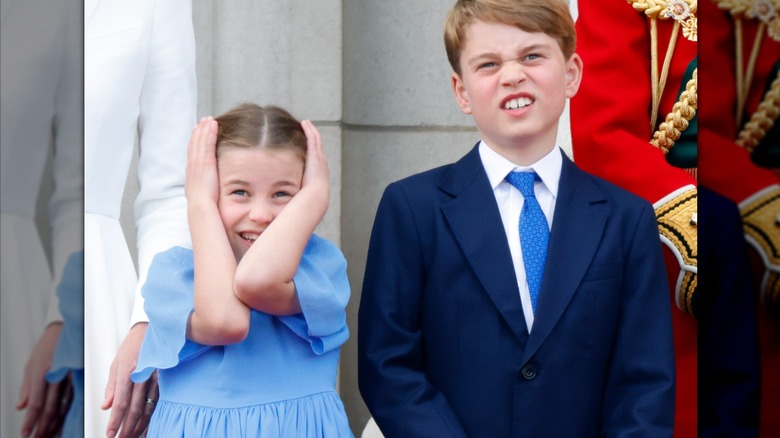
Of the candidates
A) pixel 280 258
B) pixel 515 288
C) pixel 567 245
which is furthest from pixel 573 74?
pixel 280 258

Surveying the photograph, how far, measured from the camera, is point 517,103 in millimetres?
1915

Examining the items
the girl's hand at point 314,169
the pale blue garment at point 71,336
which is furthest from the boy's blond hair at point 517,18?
the pale blue garment at point 71,336

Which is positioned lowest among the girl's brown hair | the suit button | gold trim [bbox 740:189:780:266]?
the suit button

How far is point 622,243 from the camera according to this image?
6.22 feet

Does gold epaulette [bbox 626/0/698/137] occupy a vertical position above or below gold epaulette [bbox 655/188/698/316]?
above

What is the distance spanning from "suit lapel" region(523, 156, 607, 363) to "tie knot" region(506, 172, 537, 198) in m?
0.06

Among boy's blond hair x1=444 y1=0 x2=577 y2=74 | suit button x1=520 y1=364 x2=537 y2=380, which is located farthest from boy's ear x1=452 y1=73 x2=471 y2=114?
suit button x1=520 y1=364 x2=537 y2=380

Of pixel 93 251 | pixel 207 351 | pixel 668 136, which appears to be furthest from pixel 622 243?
pixel 93 251

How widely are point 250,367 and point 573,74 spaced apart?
910 millimetres

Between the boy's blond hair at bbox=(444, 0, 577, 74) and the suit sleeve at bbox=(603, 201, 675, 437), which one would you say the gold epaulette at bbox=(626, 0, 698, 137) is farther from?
the suit sleeve at bbox=(603, 201, 675, 437)

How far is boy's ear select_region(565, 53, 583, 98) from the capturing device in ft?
6.57

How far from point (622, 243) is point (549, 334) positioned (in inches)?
9.8

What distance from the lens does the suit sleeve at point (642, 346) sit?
6.00ft

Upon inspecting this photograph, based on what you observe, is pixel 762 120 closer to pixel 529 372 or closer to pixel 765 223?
pixel 765 223
